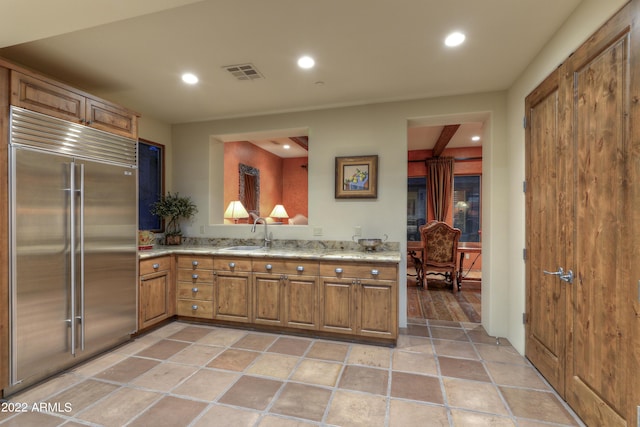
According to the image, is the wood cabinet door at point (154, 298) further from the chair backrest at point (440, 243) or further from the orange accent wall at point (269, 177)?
the chair backrest at point (440, 243)

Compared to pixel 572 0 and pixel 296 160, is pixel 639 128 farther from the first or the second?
pixel 296 160

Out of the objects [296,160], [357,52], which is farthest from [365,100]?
[296,160]

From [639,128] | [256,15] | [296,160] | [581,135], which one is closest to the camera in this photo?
[639,128]

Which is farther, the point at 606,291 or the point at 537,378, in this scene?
the point at 537,378

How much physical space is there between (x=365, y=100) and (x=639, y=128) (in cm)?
239

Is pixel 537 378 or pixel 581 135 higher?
pixel 581 135

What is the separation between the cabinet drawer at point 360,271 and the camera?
2783 mm

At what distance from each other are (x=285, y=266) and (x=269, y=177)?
13.4 ft

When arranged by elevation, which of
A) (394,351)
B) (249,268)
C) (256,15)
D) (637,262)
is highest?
(256,15)

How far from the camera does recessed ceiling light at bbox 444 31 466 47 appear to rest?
2123 mm

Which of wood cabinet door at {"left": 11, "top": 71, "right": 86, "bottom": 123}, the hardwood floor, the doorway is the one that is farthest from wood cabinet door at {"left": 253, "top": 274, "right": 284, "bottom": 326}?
the doorway

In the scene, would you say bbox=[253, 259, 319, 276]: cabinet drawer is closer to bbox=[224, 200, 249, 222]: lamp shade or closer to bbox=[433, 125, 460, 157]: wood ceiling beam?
bbox=[224, 200, 249, 222]: lamp shade

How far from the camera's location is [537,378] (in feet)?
7.32

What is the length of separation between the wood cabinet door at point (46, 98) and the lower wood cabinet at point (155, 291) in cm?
146
